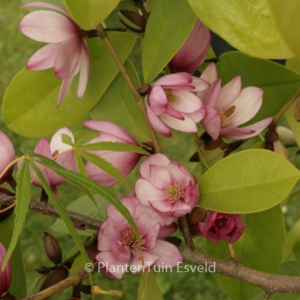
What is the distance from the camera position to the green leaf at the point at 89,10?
330mm

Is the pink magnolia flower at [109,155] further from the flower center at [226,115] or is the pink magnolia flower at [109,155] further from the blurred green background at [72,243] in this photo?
the blurred green background at [72,243]

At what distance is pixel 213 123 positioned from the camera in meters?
0.40

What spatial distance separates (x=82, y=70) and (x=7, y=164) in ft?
0.33

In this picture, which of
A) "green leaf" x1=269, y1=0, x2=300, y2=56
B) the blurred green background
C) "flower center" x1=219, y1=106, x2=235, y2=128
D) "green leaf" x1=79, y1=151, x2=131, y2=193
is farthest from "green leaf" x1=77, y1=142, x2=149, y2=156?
the blurred green background

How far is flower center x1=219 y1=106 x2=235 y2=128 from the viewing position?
1.39 ft

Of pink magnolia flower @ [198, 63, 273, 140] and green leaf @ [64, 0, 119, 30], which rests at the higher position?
green leaf @ [64, 0, 119, 30]

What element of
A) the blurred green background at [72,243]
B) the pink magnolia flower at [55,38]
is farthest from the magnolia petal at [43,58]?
the blurred green background at [72,243]

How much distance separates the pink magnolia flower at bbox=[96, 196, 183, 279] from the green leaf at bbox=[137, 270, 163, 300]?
0.02m

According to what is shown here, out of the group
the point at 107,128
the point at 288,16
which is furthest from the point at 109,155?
the point at 288,16

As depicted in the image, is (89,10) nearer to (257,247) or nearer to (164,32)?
(164,32)

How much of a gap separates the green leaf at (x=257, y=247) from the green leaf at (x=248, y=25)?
0.61 ft

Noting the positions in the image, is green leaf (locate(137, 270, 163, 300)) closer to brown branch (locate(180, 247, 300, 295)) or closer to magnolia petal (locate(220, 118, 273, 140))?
brown branch (locate(180, 247, 300, 295))

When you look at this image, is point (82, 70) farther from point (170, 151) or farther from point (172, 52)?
point (170, 151)

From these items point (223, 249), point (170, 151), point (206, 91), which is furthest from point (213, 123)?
point (170, 151)
